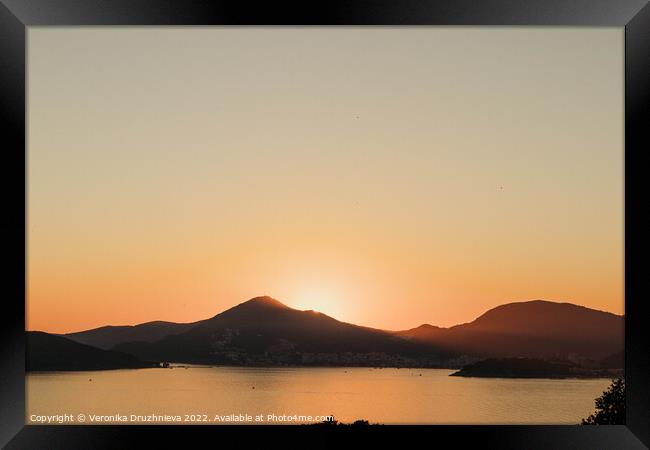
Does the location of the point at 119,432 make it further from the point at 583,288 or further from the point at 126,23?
the point at 583,288

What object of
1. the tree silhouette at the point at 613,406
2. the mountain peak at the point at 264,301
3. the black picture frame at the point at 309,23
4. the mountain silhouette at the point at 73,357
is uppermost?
the black picture frame at the point at 309,23

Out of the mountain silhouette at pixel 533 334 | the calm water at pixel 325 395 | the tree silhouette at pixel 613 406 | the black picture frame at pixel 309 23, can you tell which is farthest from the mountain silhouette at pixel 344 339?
the black picture frame at pixel 309 23

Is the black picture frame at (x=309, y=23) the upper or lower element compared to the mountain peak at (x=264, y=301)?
upper

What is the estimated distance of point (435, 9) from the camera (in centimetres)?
262

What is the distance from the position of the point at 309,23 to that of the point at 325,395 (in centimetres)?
4073

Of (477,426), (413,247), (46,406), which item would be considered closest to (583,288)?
(413,247)

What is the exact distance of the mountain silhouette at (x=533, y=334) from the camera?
32781 millimetres

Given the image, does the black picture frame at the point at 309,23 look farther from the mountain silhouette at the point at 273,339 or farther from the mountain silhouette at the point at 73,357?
the mountain silhouette at the point at 73,357

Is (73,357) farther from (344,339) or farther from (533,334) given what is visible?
(533,334)

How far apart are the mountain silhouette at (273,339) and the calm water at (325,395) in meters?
2.21

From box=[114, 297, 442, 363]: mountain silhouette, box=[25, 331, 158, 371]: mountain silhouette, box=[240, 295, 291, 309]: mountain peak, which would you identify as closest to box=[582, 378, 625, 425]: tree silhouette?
box=[240, 295, 291, 309]: mountain peak

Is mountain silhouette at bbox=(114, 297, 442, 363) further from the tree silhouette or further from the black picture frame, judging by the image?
the black picture frame

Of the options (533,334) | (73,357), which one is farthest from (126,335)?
(533,334)

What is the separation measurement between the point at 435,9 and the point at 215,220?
75.9ft
